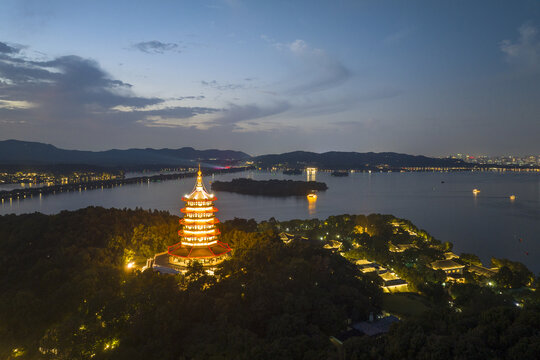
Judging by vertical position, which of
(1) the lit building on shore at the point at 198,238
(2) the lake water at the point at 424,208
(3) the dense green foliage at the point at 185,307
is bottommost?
(2) the lake water at the point at 424,208

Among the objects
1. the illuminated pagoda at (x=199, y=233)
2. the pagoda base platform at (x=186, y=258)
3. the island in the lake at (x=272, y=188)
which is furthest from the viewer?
the island in the lake at (x=272, y=188)

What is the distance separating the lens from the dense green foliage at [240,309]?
660 cm

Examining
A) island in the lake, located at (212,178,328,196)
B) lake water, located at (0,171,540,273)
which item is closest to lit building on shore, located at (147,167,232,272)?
lake water, located at (0,171,540,273)

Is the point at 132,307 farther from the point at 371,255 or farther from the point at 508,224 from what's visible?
the point at 508,224

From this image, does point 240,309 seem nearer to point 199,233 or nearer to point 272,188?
point 199,233

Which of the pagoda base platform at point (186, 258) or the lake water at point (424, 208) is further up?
the pagoda base platform at point (186, 258)

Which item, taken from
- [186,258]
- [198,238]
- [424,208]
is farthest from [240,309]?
[424,208]

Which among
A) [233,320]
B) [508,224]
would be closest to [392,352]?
[233,320]

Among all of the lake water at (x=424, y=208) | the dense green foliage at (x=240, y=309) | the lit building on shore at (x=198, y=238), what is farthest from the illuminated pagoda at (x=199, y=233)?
the lake water at (x=424, y=208)

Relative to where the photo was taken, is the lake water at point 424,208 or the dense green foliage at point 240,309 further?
the lake water at point 424,208

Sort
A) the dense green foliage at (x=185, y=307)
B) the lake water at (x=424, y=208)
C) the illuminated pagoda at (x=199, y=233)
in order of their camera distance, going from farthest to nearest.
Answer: the lake water at (x=424, y=208) → the illuminated pagoda at (x=199, y=233) → the dense green foliage at (x=185, y=307)

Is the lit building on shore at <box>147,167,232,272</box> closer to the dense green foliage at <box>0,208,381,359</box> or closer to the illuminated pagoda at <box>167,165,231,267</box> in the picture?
the illuminated pagoda at <box>167,165,231,267</box>

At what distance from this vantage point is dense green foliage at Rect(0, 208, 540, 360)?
6602 mm

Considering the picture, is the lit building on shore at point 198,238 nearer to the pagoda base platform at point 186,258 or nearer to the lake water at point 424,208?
the pagoda base platform at point 186,258
